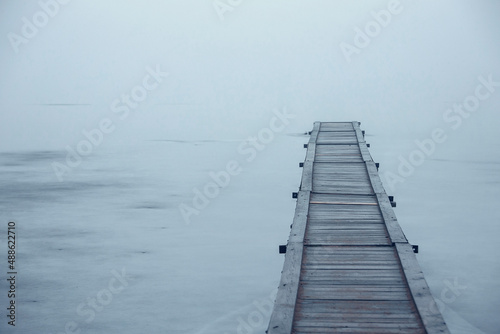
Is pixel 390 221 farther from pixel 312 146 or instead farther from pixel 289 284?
pixel 312 146

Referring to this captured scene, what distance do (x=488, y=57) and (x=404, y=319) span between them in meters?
61.1

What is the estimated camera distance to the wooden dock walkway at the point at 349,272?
5.62 meters

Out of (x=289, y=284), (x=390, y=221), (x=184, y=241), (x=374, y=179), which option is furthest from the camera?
(x=184, y=241)

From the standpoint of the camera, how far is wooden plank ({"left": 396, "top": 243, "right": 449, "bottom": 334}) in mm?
5406

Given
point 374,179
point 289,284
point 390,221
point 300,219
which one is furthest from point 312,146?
point 289,284

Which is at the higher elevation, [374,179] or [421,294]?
[374,179]

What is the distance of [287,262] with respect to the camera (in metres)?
6.93

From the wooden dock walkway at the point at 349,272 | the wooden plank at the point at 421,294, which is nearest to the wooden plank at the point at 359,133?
the wooden dock walkway at the point at 349,272

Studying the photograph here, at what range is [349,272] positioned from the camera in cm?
684

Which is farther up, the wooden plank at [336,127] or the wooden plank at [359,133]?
the wooden plank at [336,127]

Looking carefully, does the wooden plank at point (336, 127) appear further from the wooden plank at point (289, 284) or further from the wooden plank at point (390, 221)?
the wooden plank at point (289, 284)

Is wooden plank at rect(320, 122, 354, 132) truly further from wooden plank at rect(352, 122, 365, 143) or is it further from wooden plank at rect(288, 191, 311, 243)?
wooden plank at rect(288, 191, 311, 243)

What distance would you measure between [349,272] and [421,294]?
1001 mm

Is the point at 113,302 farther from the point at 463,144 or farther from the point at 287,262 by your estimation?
the point at 463,144
